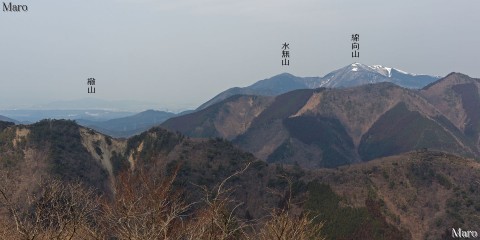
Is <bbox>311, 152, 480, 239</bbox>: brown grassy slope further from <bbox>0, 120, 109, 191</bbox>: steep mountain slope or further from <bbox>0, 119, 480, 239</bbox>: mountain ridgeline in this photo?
<bbox>0, 120, 109, 191</bbox>: steep mountain slope

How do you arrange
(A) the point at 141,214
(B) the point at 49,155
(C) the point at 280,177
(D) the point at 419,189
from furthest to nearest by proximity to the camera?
(B) the point at 49,155
(C) the point at 280,177
(D) the point at 419,189
(A) the point at 141,214

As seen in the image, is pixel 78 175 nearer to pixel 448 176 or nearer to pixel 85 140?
pixel 85 140

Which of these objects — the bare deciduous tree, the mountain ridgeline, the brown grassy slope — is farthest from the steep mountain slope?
the bare deciduous tree

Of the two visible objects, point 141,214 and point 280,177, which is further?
point 280,177

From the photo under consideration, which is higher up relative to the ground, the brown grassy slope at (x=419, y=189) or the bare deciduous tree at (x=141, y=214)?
the bare deciduous tree at (x=141, y=214)

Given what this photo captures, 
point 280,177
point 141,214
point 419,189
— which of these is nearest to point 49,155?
point 280,177

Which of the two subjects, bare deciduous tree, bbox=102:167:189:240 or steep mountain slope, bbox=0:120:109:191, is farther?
steep mountain slope, bbox=0:120:109:191

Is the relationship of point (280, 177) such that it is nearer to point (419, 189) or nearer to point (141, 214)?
point (419, 189)

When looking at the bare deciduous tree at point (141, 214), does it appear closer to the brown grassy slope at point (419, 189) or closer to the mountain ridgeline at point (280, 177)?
the mountain ridgeline at point (280, 177)

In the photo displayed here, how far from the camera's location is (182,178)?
352 ft

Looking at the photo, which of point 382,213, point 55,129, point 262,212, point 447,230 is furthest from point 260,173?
point 55,129

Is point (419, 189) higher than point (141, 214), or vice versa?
point (141, 214)

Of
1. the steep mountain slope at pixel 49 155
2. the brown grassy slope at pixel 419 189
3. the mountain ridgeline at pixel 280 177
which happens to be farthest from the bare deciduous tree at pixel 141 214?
the steep mountain slope at pixel 49 155

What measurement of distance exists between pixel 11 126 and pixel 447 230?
123 meters
